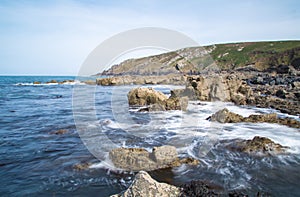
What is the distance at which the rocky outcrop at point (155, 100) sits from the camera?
17766 millimetres

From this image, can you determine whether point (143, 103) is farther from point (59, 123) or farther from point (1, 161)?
point (1, 161)

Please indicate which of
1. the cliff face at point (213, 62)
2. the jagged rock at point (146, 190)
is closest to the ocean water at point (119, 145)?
the jagged rock at point (146, 190)

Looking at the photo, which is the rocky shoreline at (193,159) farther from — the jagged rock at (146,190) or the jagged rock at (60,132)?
the jagged rock at (60,132)

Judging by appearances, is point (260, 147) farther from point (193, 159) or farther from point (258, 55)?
point (258, 55)

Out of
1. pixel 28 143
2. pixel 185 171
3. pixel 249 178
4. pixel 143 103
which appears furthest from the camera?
pixel 143 103

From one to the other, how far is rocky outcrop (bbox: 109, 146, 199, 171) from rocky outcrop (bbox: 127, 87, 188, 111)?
33.5 feet

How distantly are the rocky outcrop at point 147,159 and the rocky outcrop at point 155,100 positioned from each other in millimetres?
10217

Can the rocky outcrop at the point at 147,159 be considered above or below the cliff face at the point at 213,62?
below

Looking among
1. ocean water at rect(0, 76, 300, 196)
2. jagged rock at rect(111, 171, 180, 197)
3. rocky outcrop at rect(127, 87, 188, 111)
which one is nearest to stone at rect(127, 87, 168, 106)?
rocky outcrop at rect(127, 87, 188, 111)

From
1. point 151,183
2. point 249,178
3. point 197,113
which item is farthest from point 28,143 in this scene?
point 197,113

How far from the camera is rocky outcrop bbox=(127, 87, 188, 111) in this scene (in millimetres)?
17766

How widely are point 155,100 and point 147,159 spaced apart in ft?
A: 41.5

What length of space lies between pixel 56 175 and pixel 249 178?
5.51 m

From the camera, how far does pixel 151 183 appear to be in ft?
13.5
